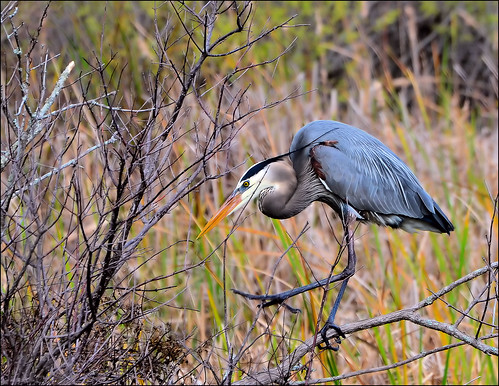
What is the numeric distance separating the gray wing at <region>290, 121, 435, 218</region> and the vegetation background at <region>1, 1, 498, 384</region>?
0.27 m

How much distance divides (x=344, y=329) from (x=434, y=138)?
359cm

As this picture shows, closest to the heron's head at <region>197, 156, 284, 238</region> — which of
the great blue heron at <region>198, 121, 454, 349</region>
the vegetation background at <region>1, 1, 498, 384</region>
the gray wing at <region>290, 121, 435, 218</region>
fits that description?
the great blue heron at <region>198, 121, 454, 349</region>

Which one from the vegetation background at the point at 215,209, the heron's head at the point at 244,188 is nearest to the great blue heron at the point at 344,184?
the heron's head at the point at 244,188

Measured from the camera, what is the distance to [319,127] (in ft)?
10.1

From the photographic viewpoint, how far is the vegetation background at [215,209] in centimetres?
188

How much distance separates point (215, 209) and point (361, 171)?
0.98m

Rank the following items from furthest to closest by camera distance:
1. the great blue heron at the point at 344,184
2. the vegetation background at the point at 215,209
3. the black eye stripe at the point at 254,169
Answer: the great blue heron at the point at 344,184 < the black eye stripe at the point at 254,169 < the vegetation background at the point at 215,209

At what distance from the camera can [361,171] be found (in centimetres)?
321

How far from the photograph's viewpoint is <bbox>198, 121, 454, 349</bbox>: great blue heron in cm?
307

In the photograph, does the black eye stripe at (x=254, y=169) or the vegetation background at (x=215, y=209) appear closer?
the vegetation background at (x=215, y=209)

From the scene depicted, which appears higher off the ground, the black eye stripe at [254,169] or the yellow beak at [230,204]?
the black eye stripe at [254,169]

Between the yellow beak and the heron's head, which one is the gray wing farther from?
the yellow beak

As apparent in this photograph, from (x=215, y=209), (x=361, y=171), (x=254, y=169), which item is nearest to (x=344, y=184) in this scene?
(x=361, y=171)

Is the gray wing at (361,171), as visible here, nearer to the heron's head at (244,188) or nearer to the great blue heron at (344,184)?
the great blue heron at (344,184)
